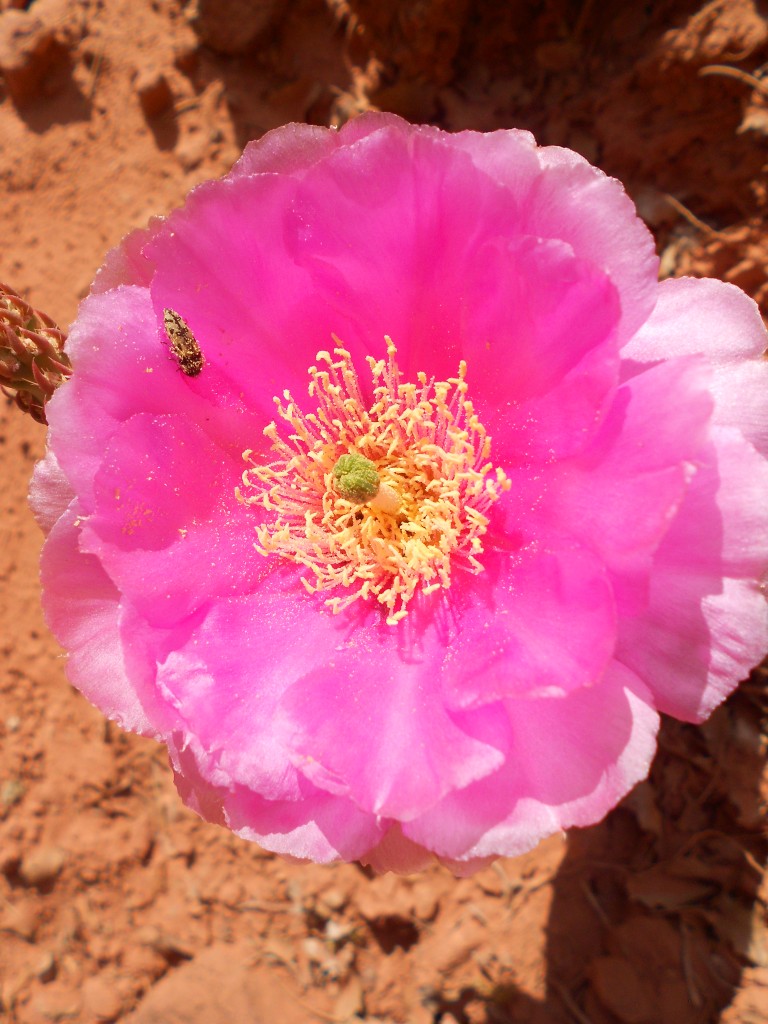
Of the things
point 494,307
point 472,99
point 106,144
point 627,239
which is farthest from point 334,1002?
point 106,144

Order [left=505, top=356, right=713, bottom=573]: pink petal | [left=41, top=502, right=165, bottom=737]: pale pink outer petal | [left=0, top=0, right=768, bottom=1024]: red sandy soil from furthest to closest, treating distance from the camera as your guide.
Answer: [left=0, top=0, right=768, bottom=1024]: red sandy soil → [left=41, top=502, right=165, bottom=737]: pale pink outer petal → [left=505, top=356, right=713, bottom=573]: pink petal

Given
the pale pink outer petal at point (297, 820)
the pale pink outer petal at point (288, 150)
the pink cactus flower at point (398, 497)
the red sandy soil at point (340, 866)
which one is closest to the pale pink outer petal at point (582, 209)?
the pink cactus flower at point (398, 497)

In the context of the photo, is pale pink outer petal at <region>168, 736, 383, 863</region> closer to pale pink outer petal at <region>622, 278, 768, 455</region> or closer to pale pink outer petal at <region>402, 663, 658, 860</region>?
pale pink outer petal at <region>402, 663, 658, 860</region>

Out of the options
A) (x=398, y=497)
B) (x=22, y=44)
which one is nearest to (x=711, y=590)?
(x=398, y=497)

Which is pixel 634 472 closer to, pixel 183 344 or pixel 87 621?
pixel 183 344

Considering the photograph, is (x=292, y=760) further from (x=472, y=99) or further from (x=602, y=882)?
(x=472, y=99)

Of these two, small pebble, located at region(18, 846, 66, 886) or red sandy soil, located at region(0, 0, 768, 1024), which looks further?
small pebble, located at region(18, 846, 66, 886)

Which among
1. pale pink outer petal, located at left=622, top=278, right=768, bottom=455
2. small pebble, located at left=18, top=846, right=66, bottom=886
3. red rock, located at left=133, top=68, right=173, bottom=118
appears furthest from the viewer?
red rock, located at left=133, top=68, right=173, bottom=118

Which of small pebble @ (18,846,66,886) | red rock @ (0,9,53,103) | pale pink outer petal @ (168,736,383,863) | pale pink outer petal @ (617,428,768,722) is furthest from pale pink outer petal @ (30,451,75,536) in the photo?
red rock @ (0,9,53,103)

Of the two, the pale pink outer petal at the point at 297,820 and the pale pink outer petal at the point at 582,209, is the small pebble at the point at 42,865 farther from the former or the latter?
the pale pink outer petal at the point at 582,209
